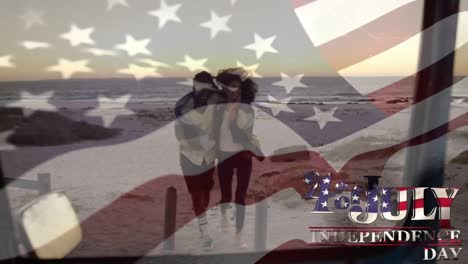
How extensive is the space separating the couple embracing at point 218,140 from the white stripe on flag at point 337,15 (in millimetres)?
324

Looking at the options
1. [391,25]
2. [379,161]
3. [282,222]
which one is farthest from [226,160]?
[391,25]

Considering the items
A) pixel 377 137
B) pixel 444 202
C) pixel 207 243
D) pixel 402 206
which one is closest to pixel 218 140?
pixel 207 243

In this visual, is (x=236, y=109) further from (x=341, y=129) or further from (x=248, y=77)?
(x=341, y=129)

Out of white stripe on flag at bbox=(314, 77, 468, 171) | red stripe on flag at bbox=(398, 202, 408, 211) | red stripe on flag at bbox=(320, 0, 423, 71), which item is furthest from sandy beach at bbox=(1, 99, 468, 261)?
red stripe on flag at bbox=(320, 0, 423, 71)

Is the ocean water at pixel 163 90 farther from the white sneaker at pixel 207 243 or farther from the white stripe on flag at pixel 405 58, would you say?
the white sneaker at pixel 207 243

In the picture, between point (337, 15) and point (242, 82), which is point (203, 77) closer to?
point (242, 82)

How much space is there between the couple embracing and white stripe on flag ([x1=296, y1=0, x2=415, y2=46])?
0.32 m

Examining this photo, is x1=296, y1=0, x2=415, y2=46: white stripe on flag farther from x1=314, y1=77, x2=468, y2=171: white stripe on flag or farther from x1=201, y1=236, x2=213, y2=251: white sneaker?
x1=201, y1=236, x2=213, y2=251: white sneaker

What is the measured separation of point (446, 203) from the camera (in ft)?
5.71

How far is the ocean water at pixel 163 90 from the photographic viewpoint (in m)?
1.53
